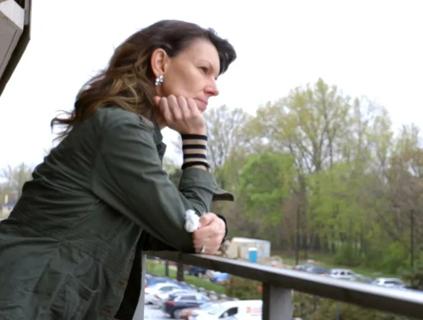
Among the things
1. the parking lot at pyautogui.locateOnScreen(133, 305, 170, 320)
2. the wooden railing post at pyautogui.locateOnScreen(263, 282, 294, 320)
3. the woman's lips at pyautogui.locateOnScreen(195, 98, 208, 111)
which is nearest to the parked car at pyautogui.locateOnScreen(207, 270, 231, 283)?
the wooden railing post at pyautogui.locateOnScreen(263, 282, 294, 320)

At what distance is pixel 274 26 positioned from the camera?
93.5ft

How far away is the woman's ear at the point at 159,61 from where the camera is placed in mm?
881

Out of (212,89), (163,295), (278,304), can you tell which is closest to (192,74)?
(212,89)

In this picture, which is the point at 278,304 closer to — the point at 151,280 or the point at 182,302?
the point at 182,302

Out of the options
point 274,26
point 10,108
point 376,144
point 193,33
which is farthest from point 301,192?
point 193,33

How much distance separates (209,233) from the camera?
2.68 ft

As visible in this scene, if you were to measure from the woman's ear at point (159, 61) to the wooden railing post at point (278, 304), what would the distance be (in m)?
0.36

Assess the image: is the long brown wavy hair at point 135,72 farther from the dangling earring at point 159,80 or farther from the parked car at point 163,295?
the parked car at point 163,295

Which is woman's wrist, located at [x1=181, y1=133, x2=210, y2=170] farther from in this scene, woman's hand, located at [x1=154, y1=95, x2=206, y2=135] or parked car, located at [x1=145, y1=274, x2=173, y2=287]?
parked car, located at [x1=145, y1=274, x2=173, y2=287]

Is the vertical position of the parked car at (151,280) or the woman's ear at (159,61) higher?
the woman's ear at (159,61)

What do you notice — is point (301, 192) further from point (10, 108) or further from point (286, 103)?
point (10, 108)

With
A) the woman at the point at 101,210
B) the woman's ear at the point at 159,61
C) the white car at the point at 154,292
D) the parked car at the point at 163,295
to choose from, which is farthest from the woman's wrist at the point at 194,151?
the white car at the point at 154,292

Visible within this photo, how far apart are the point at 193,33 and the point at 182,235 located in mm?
338

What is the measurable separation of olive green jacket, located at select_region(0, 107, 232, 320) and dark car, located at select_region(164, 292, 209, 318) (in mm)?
382
